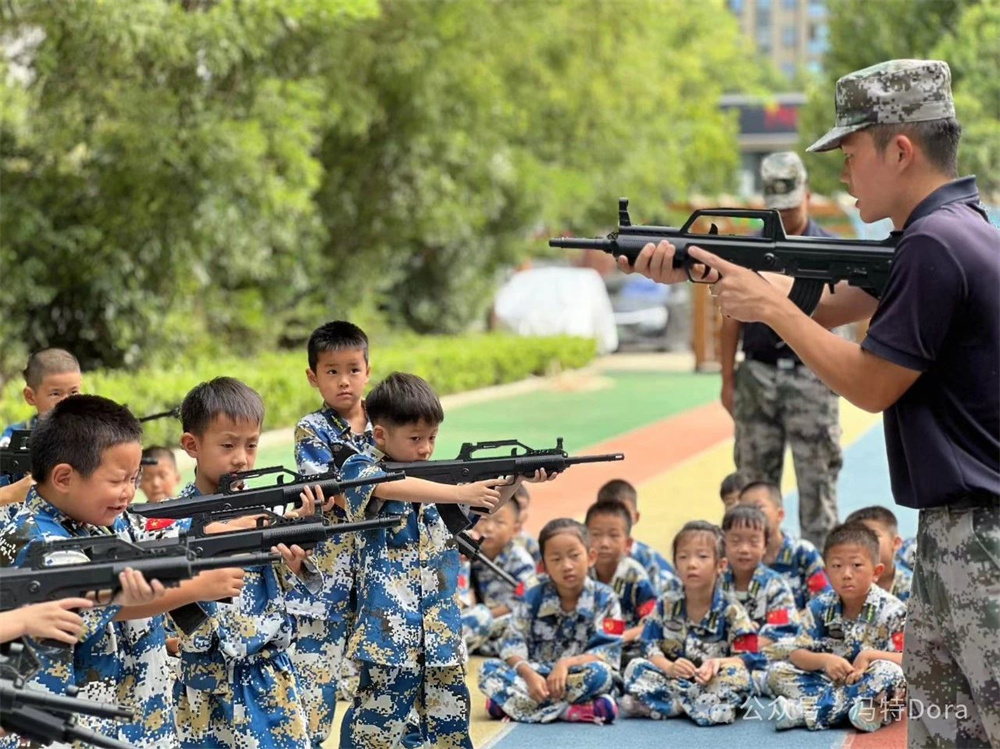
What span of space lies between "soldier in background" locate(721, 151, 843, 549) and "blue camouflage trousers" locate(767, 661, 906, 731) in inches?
82.8

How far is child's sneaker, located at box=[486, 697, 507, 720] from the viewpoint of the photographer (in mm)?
6511

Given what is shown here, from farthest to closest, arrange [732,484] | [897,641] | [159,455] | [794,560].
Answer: [732,484], [159,455], [794,560], [897,641]

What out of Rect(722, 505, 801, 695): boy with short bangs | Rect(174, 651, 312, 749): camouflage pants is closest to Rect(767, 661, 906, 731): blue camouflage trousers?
Rect(722, 505, 801, 695): boy with short bangs

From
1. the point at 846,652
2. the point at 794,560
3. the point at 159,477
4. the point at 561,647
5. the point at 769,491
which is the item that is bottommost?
the point at 846,652

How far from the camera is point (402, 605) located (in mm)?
5223

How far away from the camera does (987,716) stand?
3508mm

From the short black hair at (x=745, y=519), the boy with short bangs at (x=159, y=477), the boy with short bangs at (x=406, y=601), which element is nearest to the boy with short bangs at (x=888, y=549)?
the short black hair at (x=745, y=519)

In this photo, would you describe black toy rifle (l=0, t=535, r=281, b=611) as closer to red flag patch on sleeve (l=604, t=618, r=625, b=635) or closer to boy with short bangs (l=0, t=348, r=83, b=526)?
boy with short bangs (l=0, t=348, r=83, b=526)

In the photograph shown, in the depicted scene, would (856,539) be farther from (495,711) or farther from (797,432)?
(797,432)

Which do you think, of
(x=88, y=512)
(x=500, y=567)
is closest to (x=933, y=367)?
(x=88, y=512)

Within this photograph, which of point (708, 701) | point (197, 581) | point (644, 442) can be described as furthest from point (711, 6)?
point (197, 581)

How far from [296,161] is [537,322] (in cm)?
1295

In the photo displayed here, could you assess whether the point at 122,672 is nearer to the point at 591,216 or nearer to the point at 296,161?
the point at 296,161

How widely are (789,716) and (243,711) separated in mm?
2519
